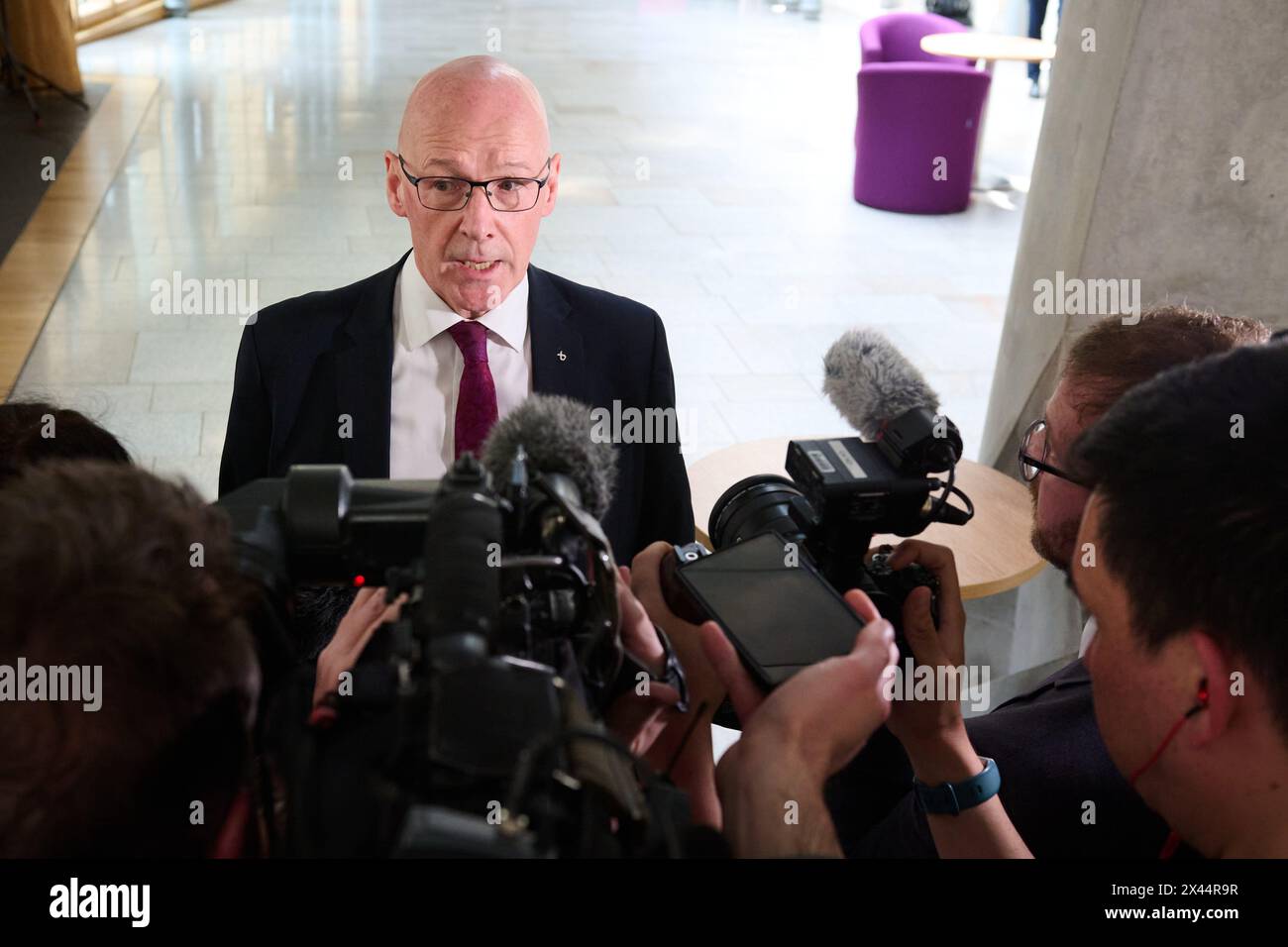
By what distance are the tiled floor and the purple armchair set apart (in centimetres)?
21

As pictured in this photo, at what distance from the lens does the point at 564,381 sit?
219 centimetres

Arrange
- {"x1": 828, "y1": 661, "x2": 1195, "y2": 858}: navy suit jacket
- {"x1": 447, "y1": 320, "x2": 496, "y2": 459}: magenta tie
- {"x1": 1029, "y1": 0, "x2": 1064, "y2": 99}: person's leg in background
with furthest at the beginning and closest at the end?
{"x1": 1029, "y1": 0, "x2": 1064, "y2": 99}: person's leg in background
{"x1": 447, "y1": 320, "x2": 496, "y2": 459}: magenta tie
{"x1": 828, "y1": 661, "x2": 1195, "y2": 858}: navy suit jacket

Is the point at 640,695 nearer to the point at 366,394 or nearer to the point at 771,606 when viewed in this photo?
the point at 771,606

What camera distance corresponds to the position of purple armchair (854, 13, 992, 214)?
7.80 m

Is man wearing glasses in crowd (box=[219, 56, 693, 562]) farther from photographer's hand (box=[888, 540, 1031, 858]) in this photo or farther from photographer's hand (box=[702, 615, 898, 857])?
photographer's hand (box=[702, 615, 898, 857])

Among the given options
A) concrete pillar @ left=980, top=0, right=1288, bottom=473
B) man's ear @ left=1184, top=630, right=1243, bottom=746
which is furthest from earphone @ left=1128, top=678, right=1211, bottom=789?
concrete pillar @ left=980, top=0, right=1288, bottom=473

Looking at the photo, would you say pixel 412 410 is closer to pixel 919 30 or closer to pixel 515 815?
pixel 515 815

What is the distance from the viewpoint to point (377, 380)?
211 cm

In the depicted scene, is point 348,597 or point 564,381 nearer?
point 348,597

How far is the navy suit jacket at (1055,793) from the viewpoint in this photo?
1.50m

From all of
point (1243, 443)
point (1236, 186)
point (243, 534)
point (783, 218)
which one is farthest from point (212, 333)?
point (1243, 443)

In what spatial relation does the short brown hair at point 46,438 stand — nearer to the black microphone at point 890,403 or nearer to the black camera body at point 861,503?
the black camera body at point 861,503

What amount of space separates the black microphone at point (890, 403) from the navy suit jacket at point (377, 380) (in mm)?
499

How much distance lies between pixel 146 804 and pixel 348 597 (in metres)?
1.11
